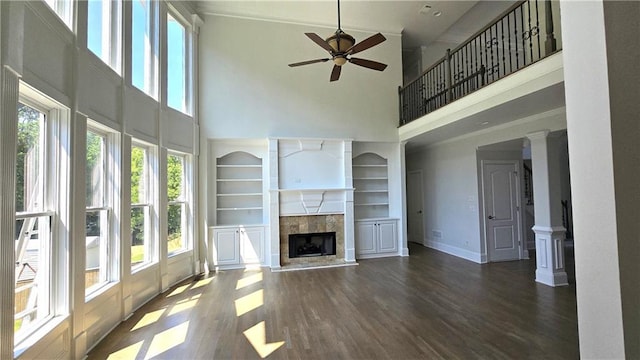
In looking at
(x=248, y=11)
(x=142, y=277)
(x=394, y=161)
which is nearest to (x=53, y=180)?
(x=142, y=277)

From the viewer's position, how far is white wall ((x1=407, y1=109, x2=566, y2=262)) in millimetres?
5552

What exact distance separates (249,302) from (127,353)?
151 centimetres

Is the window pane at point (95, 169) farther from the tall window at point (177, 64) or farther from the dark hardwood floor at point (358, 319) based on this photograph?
the tall window at point (177, 64)

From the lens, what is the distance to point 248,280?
5102mm

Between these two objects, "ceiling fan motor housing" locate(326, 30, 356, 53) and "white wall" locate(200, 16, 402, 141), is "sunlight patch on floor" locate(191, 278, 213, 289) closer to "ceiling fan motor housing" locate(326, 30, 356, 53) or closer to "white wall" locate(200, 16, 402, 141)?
"white wall" locate(200, 16, 402, 141)

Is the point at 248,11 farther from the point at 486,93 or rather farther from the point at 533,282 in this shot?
the point at 533,282

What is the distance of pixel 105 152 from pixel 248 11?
415 cm

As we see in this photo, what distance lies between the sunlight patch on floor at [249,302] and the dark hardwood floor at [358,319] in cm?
1

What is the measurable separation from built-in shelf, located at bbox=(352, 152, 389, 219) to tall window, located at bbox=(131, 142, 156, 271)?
4.25 meters

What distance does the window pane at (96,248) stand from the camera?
10.6 ft

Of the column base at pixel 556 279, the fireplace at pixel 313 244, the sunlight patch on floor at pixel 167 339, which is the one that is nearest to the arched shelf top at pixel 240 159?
the fireplace at pixel 313 244

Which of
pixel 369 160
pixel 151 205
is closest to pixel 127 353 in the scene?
pixel 151 205

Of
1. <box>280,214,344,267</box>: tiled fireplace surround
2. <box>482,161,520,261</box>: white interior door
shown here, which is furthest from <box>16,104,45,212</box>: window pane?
<box>482,161,520,261</box>: white interior door

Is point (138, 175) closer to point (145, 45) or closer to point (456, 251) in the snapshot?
point (145, 45)
